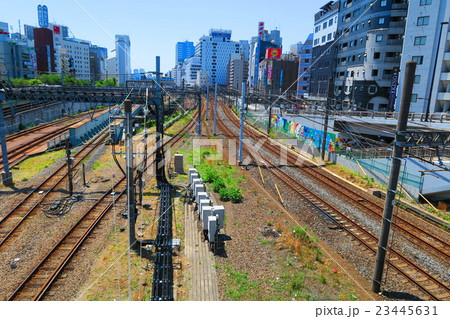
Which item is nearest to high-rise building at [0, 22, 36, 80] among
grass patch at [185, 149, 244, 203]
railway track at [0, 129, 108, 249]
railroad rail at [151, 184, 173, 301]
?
railway track at [0, 129, 108, 249]

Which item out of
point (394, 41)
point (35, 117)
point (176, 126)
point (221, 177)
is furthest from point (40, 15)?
point (221, 177)

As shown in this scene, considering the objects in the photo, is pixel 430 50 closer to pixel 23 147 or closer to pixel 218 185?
pixel 218 185

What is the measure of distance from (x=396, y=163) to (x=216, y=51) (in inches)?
6176

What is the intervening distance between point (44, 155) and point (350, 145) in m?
26.2

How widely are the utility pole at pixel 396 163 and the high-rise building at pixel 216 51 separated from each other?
151 m

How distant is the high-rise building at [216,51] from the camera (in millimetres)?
153750

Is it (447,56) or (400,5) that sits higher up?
(400,5)

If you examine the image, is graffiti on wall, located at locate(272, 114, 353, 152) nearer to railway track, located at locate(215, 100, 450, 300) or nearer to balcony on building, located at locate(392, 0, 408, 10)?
railway track, located at locate(215, 100, 450, 300)

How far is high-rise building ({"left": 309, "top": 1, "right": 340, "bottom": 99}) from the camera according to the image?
4788 cm

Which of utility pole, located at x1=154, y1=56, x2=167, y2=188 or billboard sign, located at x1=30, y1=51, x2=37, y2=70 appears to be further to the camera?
billboard sign, located at x1=30, y1=51, x2=37, y2=70

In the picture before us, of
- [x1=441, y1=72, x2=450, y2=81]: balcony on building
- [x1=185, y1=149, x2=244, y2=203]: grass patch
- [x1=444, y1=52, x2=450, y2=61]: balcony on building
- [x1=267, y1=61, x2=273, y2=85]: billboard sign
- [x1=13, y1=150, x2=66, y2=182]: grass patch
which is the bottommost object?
[x1=13, y1=150, x2=66, y2=182]: grass patch

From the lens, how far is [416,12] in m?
30.4

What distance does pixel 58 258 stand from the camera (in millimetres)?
10086

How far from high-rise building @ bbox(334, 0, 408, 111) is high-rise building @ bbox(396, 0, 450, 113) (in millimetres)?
3066
